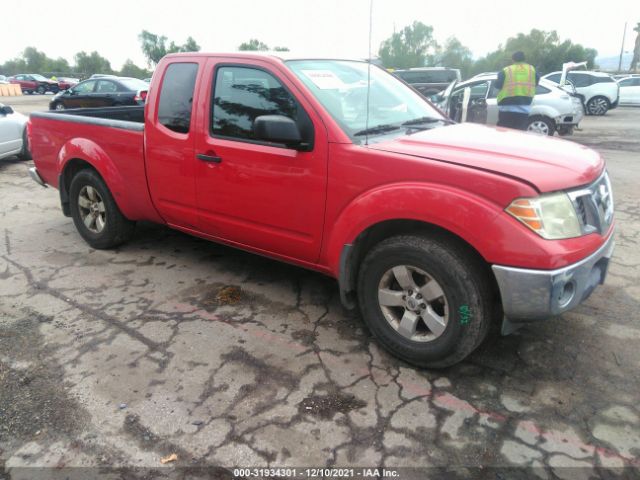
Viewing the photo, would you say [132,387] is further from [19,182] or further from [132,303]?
[19,182]

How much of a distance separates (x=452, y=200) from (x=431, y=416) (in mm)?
1118

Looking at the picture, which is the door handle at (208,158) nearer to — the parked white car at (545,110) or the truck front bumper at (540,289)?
the truck front bumper at (540,289)

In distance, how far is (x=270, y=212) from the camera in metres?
3.35

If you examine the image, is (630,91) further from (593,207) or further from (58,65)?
(58,65)

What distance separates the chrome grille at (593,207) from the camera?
2555mm

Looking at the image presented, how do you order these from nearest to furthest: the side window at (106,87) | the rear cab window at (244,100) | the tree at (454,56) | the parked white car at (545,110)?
the rear cab window at (244,100), the parked white car at (545,110), the side window at (106,87), the tree at (454,56)

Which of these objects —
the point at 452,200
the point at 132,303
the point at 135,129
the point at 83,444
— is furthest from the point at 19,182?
the point at 452,200

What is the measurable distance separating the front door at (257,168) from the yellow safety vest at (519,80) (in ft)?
20.0

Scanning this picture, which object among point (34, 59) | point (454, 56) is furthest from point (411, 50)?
point (34, 59)

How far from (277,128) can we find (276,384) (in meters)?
1.50

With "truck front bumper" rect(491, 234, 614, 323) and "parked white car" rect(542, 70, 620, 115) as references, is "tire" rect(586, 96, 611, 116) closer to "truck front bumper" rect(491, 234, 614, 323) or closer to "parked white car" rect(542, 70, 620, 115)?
"parked white car" rect(542, 70, 620, 115)

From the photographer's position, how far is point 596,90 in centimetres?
1861

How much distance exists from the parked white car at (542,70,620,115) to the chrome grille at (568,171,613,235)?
712 inches

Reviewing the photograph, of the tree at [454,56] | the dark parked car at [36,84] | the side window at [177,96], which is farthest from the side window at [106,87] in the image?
the tree at [454,56]
